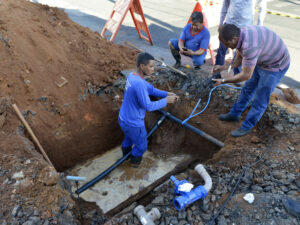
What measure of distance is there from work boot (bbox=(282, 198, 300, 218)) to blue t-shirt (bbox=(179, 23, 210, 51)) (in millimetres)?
3532

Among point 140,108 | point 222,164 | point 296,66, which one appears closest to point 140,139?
point 140,108

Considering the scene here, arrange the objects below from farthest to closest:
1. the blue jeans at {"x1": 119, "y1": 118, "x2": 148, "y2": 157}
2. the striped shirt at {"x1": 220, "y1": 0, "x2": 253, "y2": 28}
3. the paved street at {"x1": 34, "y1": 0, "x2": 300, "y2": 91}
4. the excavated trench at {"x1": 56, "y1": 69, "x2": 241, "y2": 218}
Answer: the paved street at {"x1": 34, "y1": 0, "x2": 300, "y2": 91}
the striped shirt at {"x1": 220, "y1": 0, "x2": 253, "y2": 28}
the excavated trench at {"x1": 56, "y1": 69, "x2": 241, "y2": 218}
the blue jeans at {"x1": 119, "y1": 118, "x2": 148, "y2": 157}

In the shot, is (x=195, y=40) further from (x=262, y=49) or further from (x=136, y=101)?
(x=136, y=101)

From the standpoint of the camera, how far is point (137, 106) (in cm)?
331

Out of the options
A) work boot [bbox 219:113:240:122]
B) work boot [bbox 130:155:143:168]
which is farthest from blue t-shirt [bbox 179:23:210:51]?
work boot [bbox 130:155:143:168]

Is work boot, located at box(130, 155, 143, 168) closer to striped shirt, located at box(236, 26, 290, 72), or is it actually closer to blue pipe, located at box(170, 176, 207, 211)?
blue pipe, located at box(170, 176, 207, 211)

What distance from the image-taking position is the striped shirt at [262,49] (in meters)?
2.76

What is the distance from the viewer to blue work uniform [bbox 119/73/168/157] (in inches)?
120

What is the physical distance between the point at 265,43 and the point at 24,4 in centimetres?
519

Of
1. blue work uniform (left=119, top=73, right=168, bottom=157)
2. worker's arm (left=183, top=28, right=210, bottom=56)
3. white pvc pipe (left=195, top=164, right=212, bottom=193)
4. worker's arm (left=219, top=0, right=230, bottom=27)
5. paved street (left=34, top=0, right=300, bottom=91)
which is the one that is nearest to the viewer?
white pvc pipe (left=195, top=164, right=212, bottom=193)

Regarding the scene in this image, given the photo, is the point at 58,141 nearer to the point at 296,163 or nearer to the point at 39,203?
the point at 39,203

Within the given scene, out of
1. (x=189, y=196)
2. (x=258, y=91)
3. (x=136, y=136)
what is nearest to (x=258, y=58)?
(x=258, y=91)

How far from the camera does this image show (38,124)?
374 cm

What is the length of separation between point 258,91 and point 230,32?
105 centimetres
